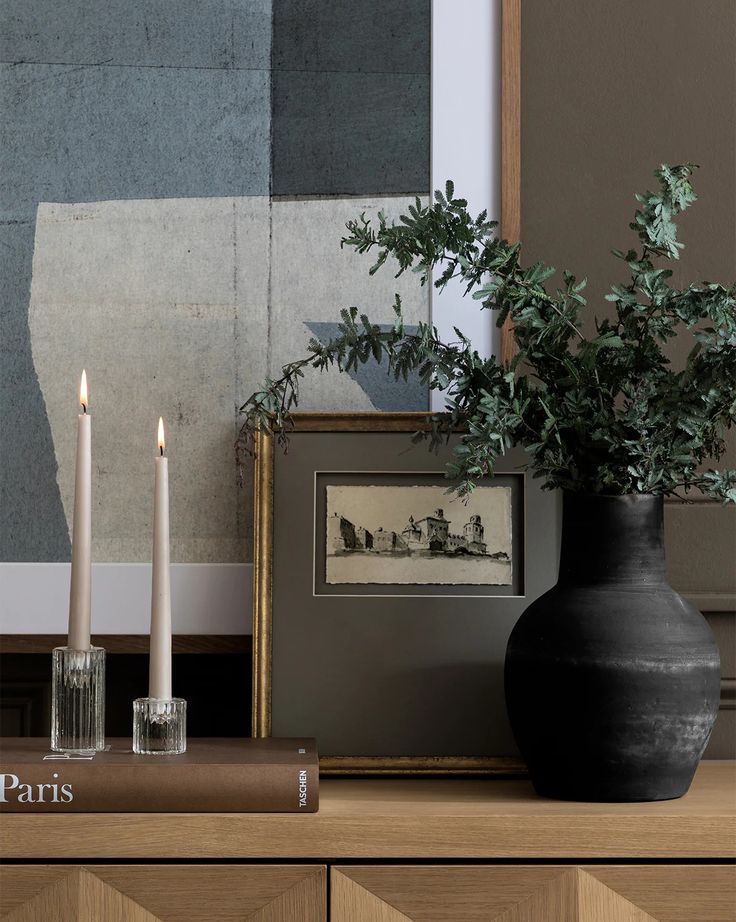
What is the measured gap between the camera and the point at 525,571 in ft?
2.72

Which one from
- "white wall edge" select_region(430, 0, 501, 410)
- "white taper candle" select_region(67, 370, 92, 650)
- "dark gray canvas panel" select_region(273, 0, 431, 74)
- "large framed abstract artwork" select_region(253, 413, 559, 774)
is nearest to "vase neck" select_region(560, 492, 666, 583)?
"large framed abstract artwork" select_region(253, 413, 559, 774)

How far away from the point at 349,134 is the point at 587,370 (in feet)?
1.25

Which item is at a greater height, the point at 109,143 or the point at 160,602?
the point at 109,143

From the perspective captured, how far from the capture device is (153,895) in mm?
606

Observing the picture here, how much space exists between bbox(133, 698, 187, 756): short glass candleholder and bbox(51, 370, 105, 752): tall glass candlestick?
3 cm

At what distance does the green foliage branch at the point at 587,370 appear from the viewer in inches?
26.2

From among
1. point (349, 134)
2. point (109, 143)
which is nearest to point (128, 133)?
point (109, 143)

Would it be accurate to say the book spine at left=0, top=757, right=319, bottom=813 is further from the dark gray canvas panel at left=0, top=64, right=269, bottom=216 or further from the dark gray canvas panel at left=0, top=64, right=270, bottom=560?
the dark gray canvas panel at left=0, top=64, right=269, bottom=216

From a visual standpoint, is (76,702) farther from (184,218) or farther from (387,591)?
(184,218)

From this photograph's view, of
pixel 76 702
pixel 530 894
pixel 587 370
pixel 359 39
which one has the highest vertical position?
pixel 359 39

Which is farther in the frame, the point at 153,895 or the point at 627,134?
the point at 627,134

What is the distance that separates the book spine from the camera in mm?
620

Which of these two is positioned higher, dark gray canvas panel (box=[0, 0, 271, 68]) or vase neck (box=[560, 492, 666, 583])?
dark gray canvas panel (box=[0, 0, 271, 68])

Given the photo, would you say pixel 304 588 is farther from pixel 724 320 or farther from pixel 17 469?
pixel 724 320
